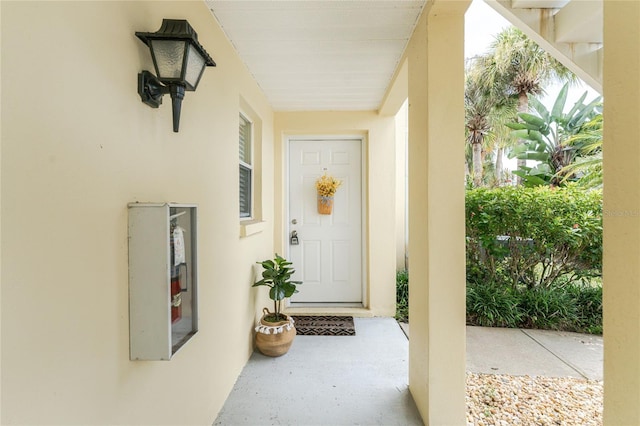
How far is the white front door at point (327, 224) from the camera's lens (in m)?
3.53

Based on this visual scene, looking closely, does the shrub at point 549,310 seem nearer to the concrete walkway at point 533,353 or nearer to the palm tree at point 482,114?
the concrete walkway at point 533,353

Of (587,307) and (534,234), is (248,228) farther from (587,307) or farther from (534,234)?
(587,307)

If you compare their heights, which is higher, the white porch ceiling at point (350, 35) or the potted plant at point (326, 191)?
the white porch ceiling at point (350, 35)

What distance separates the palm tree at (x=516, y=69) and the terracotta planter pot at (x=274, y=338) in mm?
6140

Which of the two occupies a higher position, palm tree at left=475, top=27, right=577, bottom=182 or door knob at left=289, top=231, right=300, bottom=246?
palm tree at left=475, top=27, right=577, bottom=182

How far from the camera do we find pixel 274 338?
237 cm

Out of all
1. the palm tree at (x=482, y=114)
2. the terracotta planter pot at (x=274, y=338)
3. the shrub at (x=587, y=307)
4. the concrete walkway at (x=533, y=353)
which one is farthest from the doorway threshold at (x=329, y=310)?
the palm tree at (x=482, y=114)

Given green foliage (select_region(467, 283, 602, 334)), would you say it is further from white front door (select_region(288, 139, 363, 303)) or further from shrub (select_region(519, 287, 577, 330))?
white front door (select_region(288, 139, 363, 303))

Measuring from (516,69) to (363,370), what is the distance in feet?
24.0

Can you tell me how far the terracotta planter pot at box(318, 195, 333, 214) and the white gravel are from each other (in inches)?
81.6

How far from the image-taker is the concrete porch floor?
5.71ft

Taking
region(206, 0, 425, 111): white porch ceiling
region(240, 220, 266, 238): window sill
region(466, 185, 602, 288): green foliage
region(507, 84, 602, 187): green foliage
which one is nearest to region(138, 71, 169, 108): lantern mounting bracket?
region(206, 0, 425, 111): white porch ceiling

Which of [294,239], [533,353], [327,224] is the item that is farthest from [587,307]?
[294,239]

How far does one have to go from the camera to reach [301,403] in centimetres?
186
